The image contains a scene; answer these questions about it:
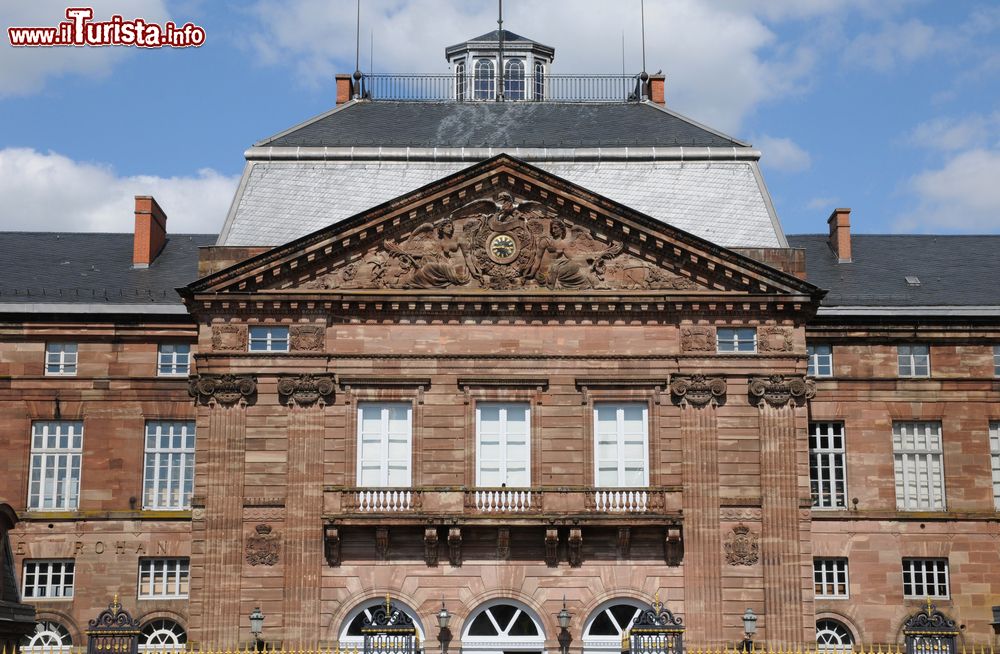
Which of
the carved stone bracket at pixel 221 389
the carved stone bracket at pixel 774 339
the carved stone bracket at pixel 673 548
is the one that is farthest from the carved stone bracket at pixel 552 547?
the carved stone bracket at pixel 221 389

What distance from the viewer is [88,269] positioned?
49844 mm

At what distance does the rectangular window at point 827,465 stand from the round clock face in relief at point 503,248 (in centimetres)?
1288

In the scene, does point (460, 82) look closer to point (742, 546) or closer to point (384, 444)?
point (384, 444)

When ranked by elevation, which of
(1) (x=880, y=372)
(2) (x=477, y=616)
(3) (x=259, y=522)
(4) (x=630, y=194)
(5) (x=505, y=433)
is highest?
(4) (x=630, y=194)

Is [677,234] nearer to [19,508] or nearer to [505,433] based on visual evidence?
[505,433]

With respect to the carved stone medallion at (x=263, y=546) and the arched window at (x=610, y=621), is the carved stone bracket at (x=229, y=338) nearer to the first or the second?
the carved stone medallion at (x=263, y=546)

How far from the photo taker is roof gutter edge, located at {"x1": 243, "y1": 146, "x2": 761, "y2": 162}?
141ft

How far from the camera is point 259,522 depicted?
38.3 m

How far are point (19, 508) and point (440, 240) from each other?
656 inches

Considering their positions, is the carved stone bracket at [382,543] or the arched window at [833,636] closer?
the carved stone bracket at [382,543]

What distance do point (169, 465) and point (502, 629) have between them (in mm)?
14063

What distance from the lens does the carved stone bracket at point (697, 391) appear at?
39281 millimetres

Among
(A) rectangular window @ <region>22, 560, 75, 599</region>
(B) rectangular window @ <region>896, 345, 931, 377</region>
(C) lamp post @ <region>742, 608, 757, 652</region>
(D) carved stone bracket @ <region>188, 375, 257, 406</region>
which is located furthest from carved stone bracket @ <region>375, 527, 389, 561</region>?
(B) rectangular window @ <region>896, 345, 931, 377</region>

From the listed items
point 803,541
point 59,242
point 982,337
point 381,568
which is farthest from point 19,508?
point 982,337
